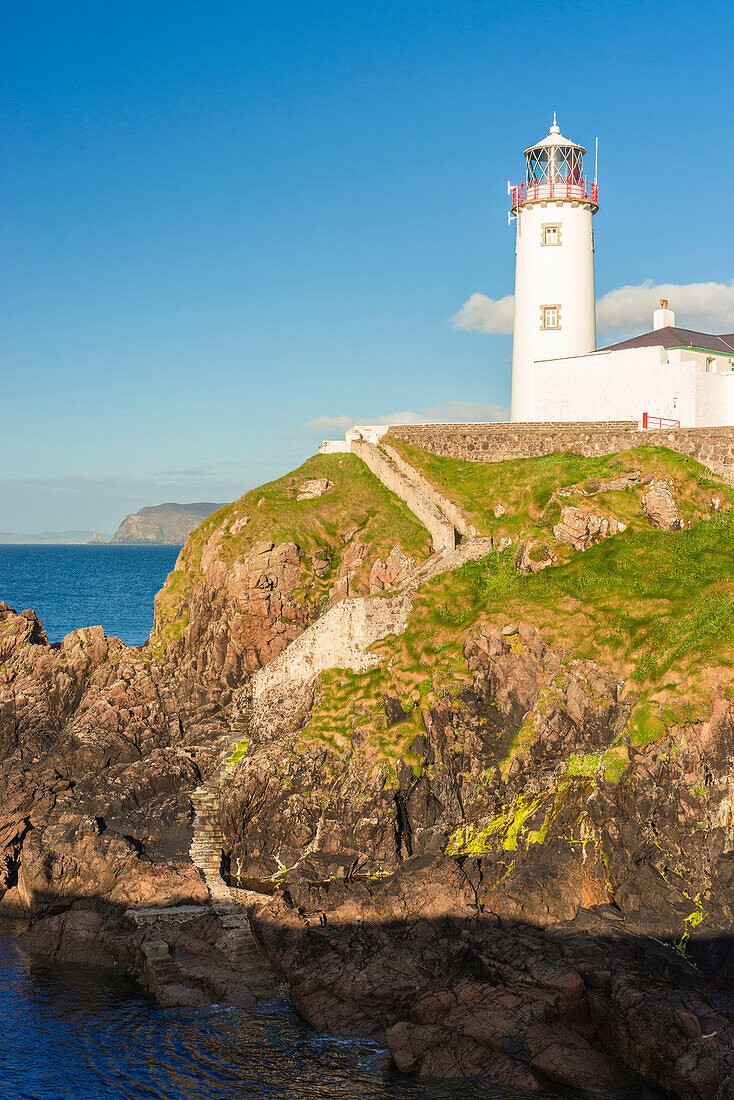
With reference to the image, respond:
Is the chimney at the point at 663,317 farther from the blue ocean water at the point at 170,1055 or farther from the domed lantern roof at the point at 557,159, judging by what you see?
the blue ocean water at the point at 170,1055

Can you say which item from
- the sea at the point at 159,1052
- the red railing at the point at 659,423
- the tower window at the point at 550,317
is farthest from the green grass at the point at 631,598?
the tower window at the point at 550,317

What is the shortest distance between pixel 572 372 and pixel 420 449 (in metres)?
9.05

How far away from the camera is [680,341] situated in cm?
4972

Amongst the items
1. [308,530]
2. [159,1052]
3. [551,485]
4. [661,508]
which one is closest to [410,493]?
[308,530]

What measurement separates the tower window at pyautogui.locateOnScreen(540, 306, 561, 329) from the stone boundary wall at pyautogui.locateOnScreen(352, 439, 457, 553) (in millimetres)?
11479

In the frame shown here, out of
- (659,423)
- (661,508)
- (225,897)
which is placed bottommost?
(225,897)

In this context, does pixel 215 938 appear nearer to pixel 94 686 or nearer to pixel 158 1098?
pixel 158 1098

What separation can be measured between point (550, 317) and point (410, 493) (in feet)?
44.3

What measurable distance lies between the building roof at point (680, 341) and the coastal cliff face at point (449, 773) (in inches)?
293

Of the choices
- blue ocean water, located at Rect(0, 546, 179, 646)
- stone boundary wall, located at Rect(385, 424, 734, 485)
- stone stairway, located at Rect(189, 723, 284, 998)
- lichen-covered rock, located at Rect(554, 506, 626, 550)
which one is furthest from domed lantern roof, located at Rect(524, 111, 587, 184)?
blue ocean water, located at Rect(0, 546, 179, 646)

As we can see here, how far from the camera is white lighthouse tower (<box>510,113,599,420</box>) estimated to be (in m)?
53.6

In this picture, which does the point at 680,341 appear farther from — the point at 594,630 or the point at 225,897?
the point at 225,897

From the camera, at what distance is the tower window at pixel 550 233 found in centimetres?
5366

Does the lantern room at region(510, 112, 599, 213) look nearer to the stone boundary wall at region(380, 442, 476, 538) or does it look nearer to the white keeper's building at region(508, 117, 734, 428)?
the white keeper's building at region(508, 117, 734, 428)
